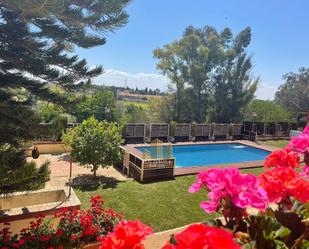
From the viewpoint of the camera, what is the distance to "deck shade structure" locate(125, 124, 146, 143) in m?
14.6

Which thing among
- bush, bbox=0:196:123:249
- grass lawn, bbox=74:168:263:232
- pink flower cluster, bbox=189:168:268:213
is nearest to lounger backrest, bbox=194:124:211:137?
grass lawn, bbox=74:168:263:232

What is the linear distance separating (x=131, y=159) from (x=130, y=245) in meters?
9.14

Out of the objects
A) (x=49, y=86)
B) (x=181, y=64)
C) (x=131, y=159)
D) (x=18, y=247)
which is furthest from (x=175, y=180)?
(x=181, y=64)

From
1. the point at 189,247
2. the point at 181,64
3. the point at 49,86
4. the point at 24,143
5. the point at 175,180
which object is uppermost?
the point at 181,64

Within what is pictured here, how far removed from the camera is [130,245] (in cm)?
71

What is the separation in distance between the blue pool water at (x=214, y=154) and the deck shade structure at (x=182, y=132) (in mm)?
1135

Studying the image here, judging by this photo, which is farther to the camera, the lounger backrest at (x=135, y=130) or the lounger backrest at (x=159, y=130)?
the lounger backrest at (x=159, y=130)

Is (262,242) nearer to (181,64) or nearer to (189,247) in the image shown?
(189,247)

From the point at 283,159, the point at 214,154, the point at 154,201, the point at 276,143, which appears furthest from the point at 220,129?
the point at 283,159

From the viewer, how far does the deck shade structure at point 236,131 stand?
1762 centimetres

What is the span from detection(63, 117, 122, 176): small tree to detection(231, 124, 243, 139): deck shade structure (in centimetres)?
1066

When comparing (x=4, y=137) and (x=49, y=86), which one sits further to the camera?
(x=49, y=86)

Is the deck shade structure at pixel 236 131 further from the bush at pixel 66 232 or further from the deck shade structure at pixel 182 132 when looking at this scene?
the bush at pixel 66 232

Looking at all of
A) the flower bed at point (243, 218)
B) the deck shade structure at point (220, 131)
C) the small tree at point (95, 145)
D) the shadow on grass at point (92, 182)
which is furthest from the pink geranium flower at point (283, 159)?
the deck shade structure at point (220, 131)
